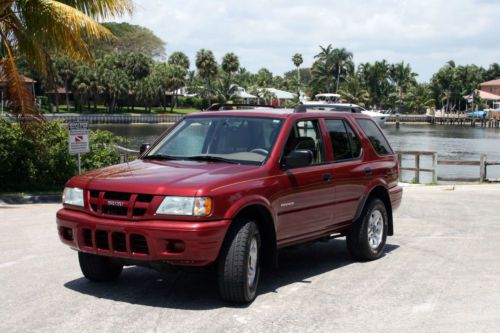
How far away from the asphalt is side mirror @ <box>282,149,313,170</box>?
128cm

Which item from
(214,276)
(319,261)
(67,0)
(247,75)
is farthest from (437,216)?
(247,75)

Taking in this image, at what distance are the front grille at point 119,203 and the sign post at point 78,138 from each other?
884 cm

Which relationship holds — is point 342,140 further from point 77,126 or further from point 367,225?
point 77,126

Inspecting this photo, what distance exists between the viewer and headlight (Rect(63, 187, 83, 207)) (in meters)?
6.37

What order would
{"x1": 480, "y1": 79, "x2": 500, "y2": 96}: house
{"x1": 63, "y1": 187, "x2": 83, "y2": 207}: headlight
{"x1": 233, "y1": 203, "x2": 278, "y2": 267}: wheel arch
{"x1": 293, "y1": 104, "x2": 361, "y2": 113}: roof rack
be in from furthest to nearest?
{"x1": 480, "y1": 79, "x2": 500, "y2": 96}: house < {"x1": 293, "y1": 104, "x2": 361, "y2": 113}: roof rack < {"x1": 233, "y1": 203, "x2": 278, "y2": 267}: wheel arch < {"x1": 63, "y1": 187, "x2": 83, "y2": 207}: headlight

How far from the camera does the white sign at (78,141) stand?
14773mm

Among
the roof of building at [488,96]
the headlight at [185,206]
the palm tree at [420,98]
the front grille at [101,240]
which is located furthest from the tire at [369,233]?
the roof of building at [488,96]

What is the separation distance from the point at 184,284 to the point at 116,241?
1.33m

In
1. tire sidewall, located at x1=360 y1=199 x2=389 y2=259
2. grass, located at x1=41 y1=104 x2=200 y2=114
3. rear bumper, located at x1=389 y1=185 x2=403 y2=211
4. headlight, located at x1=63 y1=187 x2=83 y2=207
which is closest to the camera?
headlight, located at x1=63 y1=187 x2=83 y2=207

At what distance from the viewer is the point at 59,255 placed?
8.73m

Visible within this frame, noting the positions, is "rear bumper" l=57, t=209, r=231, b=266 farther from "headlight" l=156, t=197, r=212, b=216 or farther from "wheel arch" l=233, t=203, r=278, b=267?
"wheel arch" l=233, t=203, r=278, b=267

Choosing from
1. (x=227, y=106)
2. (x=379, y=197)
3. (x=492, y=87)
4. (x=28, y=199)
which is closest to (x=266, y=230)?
(x=227, y=106)

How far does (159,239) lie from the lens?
18.9 ft

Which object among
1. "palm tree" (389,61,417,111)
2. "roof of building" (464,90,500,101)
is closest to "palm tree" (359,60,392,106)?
"palm tree" (389,61,417,111)
